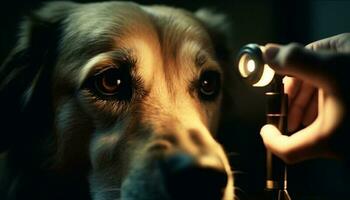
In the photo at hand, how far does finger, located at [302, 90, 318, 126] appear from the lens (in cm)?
147

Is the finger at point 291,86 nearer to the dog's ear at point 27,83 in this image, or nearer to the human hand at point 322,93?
the human hand at point 322,93

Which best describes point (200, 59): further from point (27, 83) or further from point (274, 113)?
point (27, 83)

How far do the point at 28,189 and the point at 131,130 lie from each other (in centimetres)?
56

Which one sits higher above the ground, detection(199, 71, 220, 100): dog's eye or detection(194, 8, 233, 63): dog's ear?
detection(194, 8, 233, 63): dog's ear

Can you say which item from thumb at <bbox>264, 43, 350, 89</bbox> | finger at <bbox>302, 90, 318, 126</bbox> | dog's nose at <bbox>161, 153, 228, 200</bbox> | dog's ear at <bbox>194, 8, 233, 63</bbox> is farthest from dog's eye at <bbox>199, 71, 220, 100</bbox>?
thumb at <bbox>264, 43, 350, 89</bbox>

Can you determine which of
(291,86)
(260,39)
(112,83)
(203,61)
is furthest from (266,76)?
(260,39)

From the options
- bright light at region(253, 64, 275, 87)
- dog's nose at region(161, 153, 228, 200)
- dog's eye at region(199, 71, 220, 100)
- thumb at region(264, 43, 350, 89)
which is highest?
thumb at region(264, 43, 350, 89)

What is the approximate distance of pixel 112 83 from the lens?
1.56m

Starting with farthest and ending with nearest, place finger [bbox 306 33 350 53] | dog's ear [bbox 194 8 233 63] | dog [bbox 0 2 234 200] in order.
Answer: dog's ear [bbox 194 8 233 63]
dog [bbox 0 2 234 200]
finger [bbox 306 33 350 53]

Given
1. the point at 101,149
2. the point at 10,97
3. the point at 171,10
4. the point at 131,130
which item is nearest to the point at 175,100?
the point at 131,130

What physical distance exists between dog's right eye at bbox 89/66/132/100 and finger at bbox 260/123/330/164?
1.85 ft

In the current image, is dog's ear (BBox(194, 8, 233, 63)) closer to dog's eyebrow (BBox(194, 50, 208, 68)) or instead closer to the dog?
the dog

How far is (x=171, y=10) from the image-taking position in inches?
75.7

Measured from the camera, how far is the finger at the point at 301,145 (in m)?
1.11
